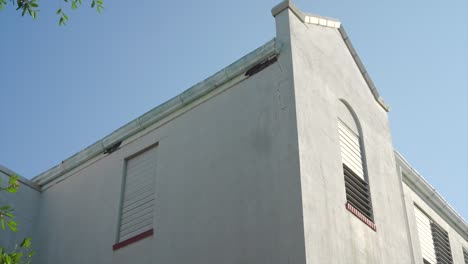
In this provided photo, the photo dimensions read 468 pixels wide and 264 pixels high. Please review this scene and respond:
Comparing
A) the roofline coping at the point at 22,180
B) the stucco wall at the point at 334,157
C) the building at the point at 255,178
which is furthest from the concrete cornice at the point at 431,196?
the roofline coping at the point at 22,180

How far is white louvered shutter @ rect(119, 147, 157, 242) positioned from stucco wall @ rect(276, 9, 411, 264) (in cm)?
365

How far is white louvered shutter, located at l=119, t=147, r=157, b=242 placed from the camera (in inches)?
538

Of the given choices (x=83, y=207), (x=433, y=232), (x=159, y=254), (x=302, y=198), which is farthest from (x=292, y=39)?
(x=433, y=232)

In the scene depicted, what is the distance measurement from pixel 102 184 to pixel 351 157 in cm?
545

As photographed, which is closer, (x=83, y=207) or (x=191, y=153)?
(x=191, y=153)

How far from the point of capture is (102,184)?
593 inches

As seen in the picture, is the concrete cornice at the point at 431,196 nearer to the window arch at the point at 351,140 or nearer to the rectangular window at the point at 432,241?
the rectangular window at the point at 432,241

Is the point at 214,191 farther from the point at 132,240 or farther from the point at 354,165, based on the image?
the point at 354,165

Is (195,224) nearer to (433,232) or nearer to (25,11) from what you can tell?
(25,11)

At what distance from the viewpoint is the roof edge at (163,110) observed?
13.1 meters

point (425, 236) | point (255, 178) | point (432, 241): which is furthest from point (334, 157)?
point (432, 241)

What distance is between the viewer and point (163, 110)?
14.5 metres

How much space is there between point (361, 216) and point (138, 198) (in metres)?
4.53

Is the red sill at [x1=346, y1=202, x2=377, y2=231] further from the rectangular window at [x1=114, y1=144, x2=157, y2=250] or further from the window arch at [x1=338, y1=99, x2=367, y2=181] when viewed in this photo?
the rectangular window at [x1=114, y1=144, x2=157, y2=250]
